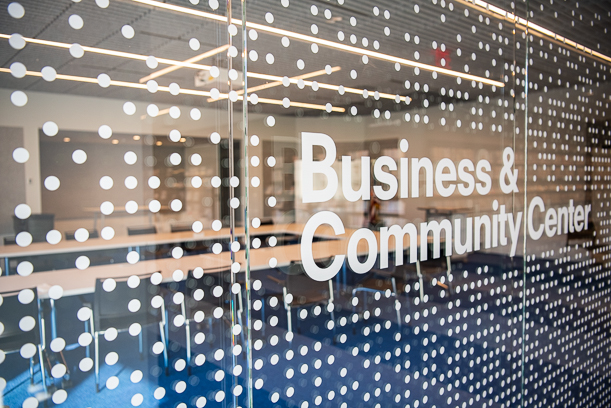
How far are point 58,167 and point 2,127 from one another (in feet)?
0.49

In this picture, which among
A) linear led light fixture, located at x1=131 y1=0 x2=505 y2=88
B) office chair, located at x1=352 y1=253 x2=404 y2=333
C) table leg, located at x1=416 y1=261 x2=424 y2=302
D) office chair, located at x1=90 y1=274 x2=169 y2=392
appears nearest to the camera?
office chair, located at x1=90 y1=274 x2=169 y2=392

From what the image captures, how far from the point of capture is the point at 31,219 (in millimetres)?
1148

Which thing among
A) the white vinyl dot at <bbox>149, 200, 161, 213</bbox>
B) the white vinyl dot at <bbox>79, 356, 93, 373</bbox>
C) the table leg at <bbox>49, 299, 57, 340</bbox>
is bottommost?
the white vinyl dot at <bbox>79, 356, 93, 373</bbox>

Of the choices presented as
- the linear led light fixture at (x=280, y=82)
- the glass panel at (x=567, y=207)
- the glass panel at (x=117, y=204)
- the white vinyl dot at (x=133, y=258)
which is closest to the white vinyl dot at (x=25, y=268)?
the glass panel at (x=117, y=204)

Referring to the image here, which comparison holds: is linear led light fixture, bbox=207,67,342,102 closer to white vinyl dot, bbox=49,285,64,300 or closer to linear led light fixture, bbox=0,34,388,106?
linear led light fixture, bbox=0,34,388,106

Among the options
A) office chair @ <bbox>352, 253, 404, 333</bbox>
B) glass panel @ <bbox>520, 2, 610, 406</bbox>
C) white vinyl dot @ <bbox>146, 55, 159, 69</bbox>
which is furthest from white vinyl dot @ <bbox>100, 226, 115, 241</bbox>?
glass panel @ <bbox>520, 2, 610, 406</bbox>

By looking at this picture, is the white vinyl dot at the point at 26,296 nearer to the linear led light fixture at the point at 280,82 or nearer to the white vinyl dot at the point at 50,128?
the white vinyl dot at the point at 50,128

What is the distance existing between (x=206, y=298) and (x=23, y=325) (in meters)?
0.49

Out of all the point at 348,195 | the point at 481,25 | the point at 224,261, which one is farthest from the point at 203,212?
the point at 481,25

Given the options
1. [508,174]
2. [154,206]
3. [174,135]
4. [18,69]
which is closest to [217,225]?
[154,206]

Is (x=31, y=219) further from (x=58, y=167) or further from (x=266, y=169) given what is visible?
(x=266, y=169)

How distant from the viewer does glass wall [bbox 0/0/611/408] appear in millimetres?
1173

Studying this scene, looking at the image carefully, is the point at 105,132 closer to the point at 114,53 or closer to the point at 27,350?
the point at 114,53

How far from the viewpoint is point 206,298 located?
142 centimetres
